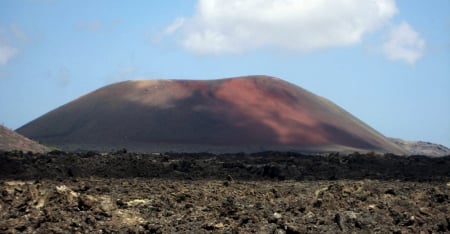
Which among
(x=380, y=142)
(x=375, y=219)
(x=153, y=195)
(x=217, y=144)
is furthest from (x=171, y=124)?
(x=375, y=219)

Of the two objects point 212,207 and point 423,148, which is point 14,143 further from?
point 423,148

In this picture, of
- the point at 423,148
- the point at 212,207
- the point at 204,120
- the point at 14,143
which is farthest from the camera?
the point at 423,148

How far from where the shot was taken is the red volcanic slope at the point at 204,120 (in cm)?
4906

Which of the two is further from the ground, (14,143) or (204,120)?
(204,120)

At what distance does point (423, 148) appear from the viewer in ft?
238

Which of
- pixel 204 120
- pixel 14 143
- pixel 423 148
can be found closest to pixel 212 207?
pixel 14 143

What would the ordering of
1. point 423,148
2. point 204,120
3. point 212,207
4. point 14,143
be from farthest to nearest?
point 423,148, point 204,120, point 14,143, point 212,207

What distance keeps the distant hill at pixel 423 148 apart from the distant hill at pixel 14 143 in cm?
4102

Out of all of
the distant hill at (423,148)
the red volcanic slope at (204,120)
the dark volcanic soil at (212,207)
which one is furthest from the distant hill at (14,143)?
the distant hill at (423,148)

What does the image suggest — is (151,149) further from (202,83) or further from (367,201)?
(367,201)

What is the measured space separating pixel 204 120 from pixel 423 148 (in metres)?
28.2

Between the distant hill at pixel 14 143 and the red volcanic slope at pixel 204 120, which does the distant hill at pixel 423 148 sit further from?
the distant hill at pixel 14 143

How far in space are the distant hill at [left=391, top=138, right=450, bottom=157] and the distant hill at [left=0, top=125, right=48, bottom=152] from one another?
4102 cm

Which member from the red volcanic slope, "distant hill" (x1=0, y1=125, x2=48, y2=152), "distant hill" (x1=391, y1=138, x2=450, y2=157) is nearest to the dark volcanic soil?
"distant hill" (x1=0, y1=125, x2=48, y2=152)
